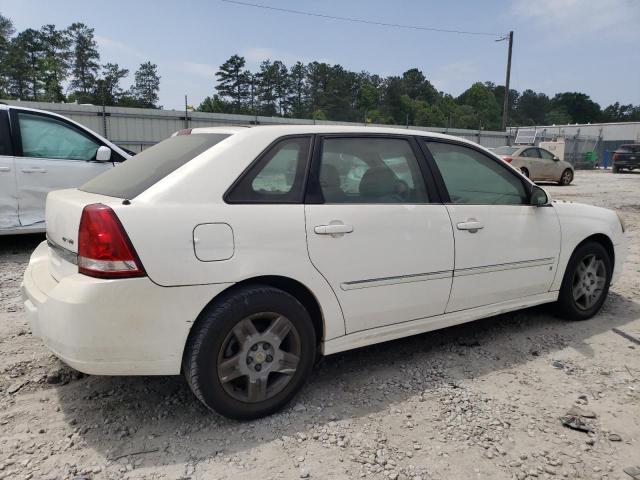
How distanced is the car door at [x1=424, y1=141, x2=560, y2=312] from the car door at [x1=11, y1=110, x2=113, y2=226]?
4.70 metres

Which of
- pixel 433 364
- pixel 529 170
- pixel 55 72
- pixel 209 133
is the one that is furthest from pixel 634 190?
pixel 55 72

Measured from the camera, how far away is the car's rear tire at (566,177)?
65.4ft

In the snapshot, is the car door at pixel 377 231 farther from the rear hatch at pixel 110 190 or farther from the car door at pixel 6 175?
the car door at pixel 6 175

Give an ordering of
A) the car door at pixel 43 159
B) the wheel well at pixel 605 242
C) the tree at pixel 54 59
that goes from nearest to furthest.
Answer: the wheel well at pixel 605 242, the car door at pixel 43 159, the tree at pixel 54 59

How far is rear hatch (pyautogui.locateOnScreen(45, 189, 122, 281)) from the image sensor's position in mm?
2531

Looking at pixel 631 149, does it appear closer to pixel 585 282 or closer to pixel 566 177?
pixel 566 177

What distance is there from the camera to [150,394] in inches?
118

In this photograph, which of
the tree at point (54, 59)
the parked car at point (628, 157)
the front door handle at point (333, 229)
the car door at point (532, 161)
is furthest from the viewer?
the tree at point (54, 59)

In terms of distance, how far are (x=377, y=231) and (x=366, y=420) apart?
1.07m

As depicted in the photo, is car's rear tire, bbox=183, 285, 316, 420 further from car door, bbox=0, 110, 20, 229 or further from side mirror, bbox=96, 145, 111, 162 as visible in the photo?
car door, bbox=0, 110, 20, 229

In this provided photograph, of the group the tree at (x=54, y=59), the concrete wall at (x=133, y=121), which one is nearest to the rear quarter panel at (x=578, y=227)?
the concrete wall at (x=133, y=121)

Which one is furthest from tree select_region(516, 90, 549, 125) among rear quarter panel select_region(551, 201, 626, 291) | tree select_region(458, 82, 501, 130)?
rear quarter panel select_region(551, 201, 626, 291)

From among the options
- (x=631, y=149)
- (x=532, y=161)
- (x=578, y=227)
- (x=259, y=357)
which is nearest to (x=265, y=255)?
(x=259, y=357)

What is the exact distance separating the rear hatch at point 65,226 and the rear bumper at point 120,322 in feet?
0.40
